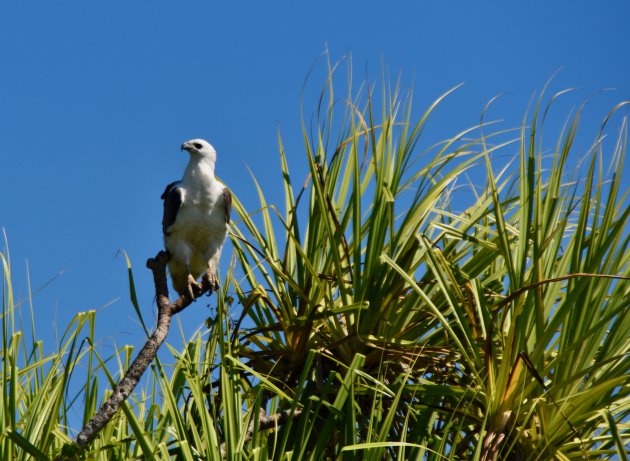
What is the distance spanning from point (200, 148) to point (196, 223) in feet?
1.59

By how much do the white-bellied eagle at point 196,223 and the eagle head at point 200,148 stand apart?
71mm

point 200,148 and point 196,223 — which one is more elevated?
point 200,148

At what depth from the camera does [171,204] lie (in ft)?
17.3

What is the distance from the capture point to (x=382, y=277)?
3838 mm

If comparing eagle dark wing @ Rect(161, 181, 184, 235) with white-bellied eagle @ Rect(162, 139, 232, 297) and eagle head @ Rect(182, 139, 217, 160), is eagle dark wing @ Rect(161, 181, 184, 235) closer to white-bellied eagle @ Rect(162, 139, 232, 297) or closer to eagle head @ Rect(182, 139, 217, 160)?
white-bellied eagle @ Rect(162, 139, 232, 297)

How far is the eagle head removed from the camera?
17.6 feet

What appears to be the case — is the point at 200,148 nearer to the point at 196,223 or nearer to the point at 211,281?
the point at 196,223

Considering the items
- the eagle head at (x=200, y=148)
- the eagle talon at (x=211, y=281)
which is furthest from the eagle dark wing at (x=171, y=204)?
the eagle talon at (x=211, y=281)

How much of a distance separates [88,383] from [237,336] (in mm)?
651

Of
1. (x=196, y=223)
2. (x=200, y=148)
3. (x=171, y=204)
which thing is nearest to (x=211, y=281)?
(x=196, y=223)

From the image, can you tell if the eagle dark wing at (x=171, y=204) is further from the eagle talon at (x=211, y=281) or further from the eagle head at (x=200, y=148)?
the eagle talon at (x=211, y=281)

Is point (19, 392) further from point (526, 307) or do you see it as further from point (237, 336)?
point (526, 307)

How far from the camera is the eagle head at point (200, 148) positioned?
5379mm

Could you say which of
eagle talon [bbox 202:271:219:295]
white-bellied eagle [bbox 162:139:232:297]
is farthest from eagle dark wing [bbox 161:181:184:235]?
eagle talon [bbox 202:271:219:295]
